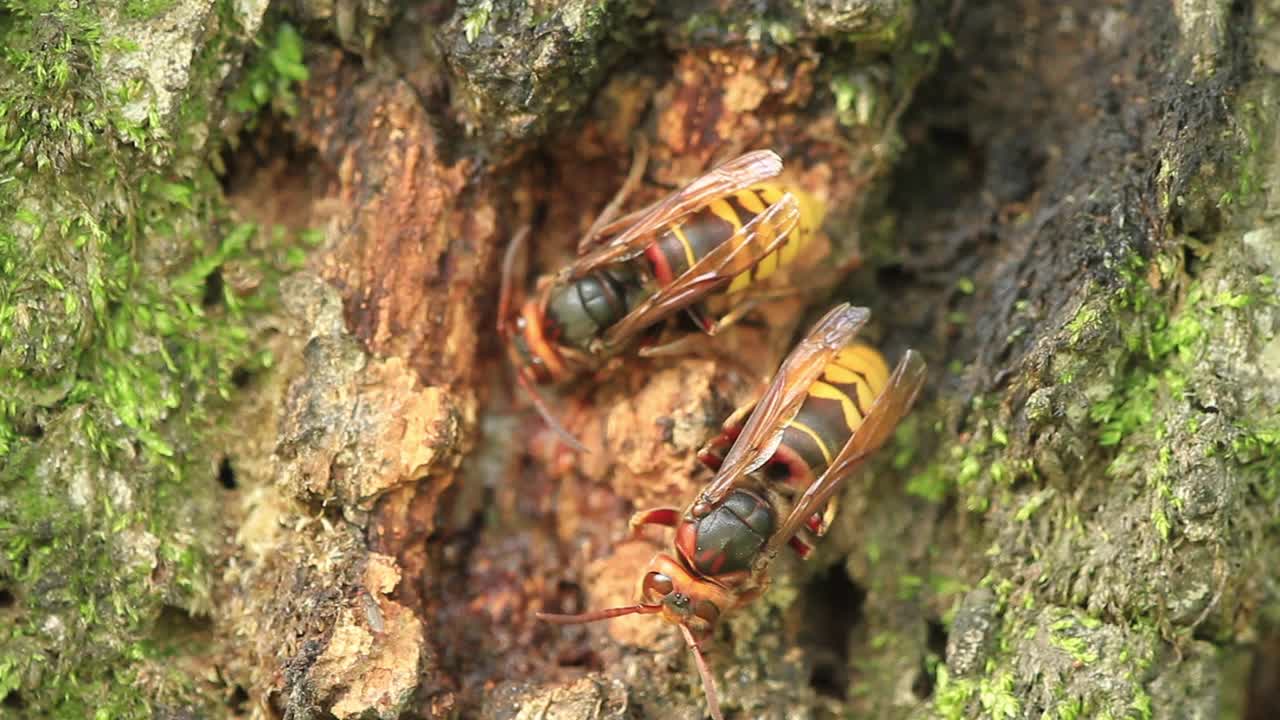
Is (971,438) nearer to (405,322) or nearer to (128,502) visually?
(405,322)

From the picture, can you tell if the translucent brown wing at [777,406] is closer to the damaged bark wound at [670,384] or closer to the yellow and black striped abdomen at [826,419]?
the yellow and black striped abdomen at [826,419]

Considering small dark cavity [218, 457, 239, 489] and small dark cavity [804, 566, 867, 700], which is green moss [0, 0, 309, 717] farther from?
small dark cavity [804, 566, 867, 700]

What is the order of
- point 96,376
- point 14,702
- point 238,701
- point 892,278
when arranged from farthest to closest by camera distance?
1. point 892,278
2. point 238,701
3. point 96,376
4. point 14,702

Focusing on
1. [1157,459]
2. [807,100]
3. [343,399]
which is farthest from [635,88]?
[1157,459]

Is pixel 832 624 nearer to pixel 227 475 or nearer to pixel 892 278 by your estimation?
pixel 892 278

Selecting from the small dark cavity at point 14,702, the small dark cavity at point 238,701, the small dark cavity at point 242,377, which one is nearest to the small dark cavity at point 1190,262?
the small dark cavity at point 242,377

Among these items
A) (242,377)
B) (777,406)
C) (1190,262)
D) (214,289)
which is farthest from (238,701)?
(1190,262)
